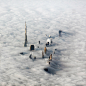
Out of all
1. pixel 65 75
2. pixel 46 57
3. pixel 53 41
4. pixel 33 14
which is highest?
pixel 33 14

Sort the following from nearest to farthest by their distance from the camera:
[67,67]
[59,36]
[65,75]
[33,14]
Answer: [65,75] → [67,67] → [59,36] → [33,14]

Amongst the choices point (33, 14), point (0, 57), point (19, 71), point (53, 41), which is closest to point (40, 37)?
point (53, 41)

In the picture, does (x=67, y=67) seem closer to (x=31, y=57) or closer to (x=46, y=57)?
(x=46, y=57)

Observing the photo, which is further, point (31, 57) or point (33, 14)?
point (33, 14)

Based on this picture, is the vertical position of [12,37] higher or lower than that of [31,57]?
higher

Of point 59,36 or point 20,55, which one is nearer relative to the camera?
point 20,55

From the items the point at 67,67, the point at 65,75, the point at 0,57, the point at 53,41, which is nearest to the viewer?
the point at 65,75

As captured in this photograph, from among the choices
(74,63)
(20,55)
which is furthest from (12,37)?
(74,63)

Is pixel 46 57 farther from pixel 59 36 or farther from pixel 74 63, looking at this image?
pixel 59 36

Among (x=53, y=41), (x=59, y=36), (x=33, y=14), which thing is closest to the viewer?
(x=53, y=41)
